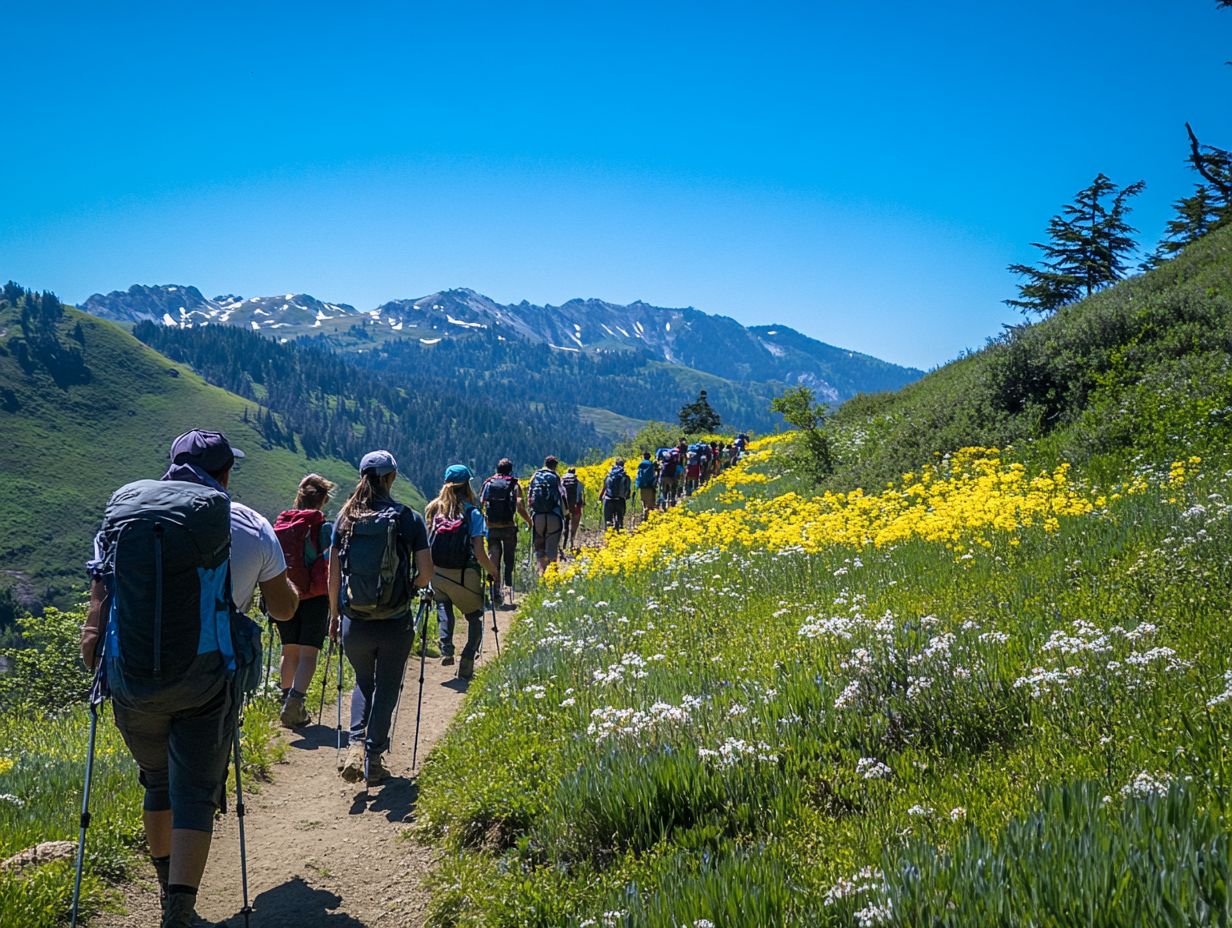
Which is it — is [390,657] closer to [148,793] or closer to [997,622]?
[148,793]

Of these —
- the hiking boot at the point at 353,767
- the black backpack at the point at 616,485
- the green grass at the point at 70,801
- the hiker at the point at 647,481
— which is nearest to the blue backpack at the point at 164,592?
the green grass at the point at 70,801

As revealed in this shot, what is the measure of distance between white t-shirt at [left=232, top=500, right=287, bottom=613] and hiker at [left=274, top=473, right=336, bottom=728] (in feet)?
10.3

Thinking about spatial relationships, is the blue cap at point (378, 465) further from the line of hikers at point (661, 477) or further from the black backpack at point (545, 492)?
the line of hikers at point (661, 477)

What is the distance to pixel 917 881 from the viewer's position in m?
2.72

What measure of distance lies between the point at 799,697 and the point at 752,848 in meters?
1.51

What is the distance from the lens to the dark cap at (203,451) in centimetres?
415

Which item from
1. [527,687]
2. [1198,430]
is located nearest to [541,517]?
[527,687]

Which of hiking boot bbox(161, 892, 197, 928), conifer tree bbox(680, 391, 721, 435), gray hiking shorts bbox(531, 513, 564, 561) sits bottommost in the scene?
hiking boot bbox(161, 892, 197, 928)

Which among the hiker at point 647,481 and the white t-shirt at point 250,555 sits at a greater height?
the hiker at point 647,481

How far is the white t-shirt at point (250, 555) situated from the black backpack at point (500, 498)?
335 inches

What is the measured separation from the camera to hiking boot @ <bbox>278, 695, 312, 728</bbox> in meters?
8.16

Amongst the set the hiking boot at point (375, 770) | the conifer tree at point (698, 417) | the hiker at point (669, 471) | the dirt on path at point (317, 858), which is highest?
the conifer tree at point (698, 417)

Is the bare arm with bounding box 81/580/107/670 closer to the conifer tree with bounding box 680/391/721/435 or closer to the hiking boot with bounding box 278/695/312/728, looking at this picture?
the hiking boot with bounding box 278/695/312/728

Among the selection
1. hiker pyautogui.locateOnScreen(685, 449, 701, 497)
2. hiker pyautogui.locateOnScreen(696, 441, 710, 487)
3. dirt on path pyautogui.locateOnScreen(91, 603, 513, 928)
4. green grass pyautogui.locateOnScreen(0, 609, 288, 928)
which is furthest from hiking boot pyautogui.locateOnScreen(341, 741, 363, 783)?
hiker pyautogui.locateOnScreen(696, 441, 710, 487)
